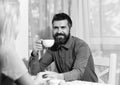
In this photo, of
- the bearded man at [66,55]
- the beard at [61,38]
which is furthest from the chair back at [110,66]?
the beard at [61,38]

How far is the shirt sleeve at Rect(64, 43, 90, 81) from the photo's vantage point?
1.78 m

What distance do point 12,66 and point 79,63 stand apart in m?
1.36

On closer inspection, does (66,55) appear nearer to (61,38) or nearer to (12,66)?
(61,38)

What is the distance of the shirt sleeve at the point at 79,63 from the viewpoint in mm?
1776

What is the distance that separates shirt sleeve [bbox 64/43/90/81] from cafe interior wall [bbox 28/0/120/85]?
452 mm

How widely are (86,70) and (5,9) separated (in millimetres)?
1641

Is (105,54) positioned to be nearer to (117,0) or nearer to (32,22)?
(117,0)

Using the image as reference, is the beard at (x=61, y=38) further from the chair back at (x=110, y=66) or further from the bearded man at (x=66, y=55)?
the chair back at (x=110, y=66)

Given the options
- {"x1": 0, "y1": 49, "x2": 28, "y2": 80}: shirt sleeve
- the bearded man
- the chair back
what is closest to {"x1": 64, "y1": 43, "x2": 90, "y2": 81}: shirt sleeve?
the bearded man

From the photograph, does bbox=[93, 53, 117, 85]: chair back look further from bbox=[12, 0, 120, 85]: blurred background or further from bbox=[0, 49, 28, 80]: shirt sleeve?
bbox=[0, 49, 28, 80]: shirt sleeve

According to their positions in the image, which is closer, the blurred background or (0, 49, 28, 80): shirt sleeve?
(0, 49, 28, 80): shirt sleeve

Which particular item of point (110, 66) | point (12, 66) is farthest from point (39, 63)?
point (12, 66)

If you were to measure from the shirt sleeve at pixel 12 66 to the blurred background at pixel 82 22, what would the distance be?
1565 millimetres

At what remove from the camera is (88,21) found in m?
2.52
